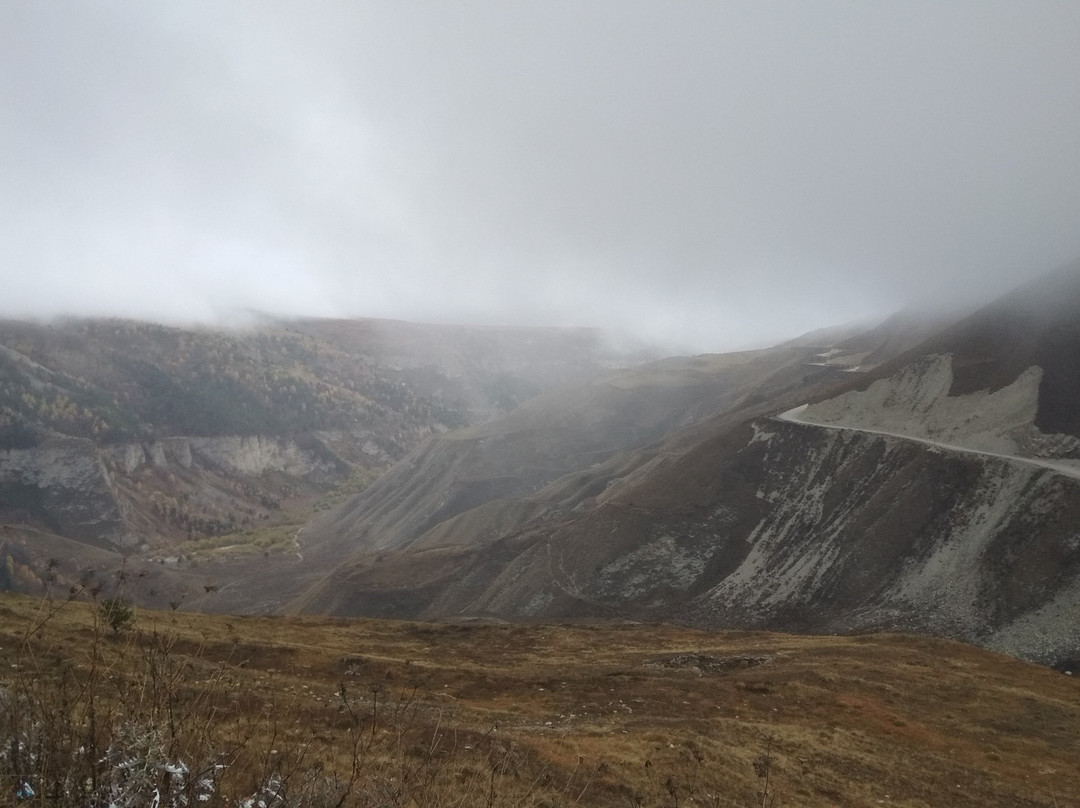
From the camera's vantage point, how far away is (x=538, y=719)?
21.8m

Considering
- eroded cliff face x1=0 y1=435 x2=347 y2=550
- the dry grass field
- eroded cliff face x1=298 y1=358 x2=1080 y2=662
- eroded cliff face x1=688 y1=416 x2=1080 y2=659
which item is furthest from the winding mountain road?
eroded cliff face x1=0 y1=435 x2=347 y2=550

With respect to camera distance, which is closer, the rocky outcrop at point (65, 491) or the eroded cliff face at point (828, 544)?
the eroded cliff face at point (828, 544)

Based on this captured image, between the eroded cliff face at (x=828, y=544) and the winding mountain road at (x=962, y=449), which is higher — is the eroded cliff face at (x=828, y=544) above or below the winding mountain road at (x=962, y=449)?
below

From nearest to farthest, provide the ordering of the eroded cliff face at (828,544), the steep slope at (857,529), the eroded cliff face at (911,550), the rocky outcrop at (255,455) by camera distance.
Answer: the eroded cliff face at (911,550), the eroded cliff face at (828,544), the steep slope at (857,529), the rocky outcrop at (255,455)

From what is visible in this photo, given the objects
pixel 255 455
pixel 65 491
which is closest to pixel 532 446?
pixel 65 491

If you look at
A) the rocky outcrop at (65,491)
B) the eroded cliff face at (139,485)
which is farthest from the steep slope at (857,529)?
the eroded cliff face at (139,485)

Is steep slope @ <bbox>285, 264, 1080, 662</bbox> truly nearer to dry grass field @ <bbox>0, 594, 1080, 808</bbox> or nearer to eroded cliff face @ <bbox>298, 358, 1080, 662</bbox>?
eroded cliff face @ <bbox>298, 358, 1080, 662</bbox>

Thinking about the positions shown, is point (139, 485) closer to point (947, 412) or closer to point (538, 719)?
point (538, 719)

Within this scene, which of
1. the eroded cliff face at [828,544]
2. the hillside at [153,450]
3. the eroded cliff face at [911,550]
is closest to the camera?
the eroded cliff face at [911,550]

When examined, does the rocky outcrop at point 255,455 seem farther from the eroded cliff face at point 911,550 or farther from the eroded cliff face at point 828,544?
the eroded cliff face at point 911,550

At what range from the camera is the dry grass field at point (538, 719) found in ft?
18.8

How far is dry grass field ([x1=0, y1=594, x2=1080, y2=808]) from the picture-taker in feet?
18.8

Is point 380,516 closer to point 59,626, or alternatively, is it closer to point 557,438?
point 557,438

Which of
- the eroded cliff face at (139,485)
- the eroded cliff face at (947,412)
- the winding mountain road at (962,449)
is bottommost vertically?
the eroded cliff face at (139,485)
